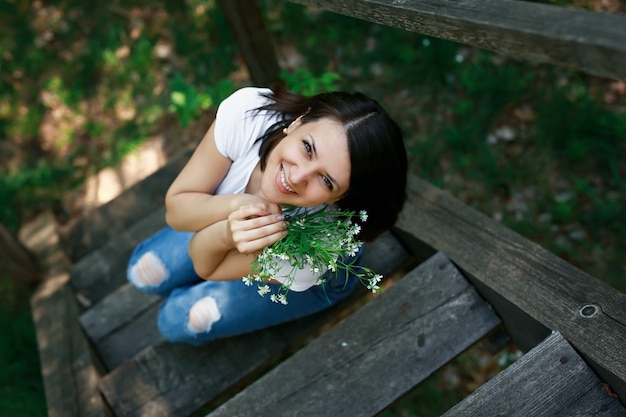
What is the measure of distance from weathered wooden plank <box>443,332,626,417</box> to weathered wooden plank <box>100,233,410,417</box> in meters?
0.80

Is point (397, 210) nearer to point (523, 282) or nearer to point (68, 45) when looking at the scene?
point (523, 282)

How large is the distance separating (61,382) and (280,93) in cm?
172

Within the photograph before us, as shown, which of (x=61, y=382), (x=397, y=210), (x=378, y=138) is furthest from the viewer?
(x=61, y=382)

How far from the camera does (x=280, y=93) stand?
2176 millimetres

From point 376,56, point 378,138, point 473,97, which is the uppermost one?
point 378,138

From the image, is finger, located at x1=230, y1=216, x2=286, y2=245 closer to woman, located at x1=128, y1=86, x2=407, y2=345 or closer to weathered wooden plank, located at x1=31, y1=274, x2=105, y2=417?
woman, located at x1=128, y1=86, x2=407, y2=345

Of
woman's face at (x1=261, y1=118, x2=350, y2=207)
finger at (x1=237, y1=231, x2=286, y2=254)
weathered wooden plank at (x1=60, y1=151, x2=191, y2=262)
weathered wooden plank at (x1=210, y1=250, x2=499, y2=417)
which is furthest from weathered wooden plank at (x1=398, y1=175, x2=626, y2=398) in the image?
weathered wooden plank at (x1=60, y1=151, x2=191, y2=262)

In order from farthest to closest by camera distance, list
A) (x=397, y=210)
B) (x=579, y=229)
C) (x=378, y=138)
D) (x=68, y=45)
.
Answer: (x=68, y=45), (x=579, y=229), (x=397, y=210), (x=378, y=138)

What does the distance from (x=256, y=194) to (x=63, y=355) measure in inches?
61.3

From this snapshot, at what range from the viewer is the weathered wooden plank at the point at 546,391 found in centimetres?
184

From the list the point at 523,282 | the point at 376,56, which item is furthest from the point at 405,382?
the point at 376,56

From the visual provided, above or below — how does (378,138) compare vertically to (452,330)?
above

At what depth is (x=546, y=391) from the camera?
187 centimetres

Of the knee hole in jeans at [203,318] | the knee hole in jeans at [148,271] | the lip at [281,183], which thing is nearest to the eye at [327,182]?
the lip at [281,183]
